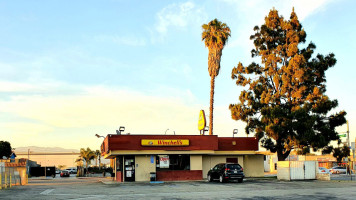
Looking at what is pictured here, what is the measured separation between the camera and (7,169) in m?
35.3

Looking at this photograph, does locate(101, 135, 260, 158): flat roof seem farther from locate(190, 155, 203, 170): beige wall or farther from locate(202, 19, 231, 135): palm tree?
locate(202, 19, 231, 135): palm tree

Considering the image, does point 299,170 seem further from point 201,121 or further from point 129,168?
point 129,168

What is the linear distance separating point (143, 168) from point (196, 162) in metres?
5.51

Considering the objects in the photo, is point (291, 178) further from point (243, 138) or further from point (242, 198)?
point (242, 198)

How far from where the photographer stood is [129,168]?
37.5 m

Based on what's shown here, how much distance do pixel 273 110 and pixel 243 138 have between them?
4769mm

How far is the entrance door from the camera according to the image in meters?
37.3

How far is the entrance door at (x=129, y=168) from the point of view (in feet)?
123

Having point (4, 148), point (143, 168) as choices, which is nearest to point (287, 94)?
point (143, 168)

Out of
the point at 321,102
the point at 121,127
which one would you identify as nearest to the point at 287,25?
the point at 321,102

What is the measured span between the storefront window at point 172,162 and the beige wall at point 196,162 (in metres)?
0.41

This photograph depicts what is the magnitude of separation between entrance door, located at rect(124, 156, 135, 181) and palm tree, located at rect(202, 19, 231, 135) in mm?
19448

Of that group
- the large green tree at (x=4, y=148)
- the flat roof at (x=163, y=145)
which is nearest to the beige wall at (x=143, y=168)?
the flat roof at (x=163, y=145)

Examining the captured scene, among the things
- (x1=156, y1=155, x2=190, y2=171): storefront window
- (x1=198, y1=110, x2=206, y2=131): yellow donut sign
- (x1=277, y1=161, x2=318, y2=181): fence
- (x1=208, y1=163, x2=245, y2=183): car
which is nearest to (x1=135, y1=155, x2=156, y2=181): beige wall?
(x1=156, y1=155, x2=190, y2=171): storefront window
